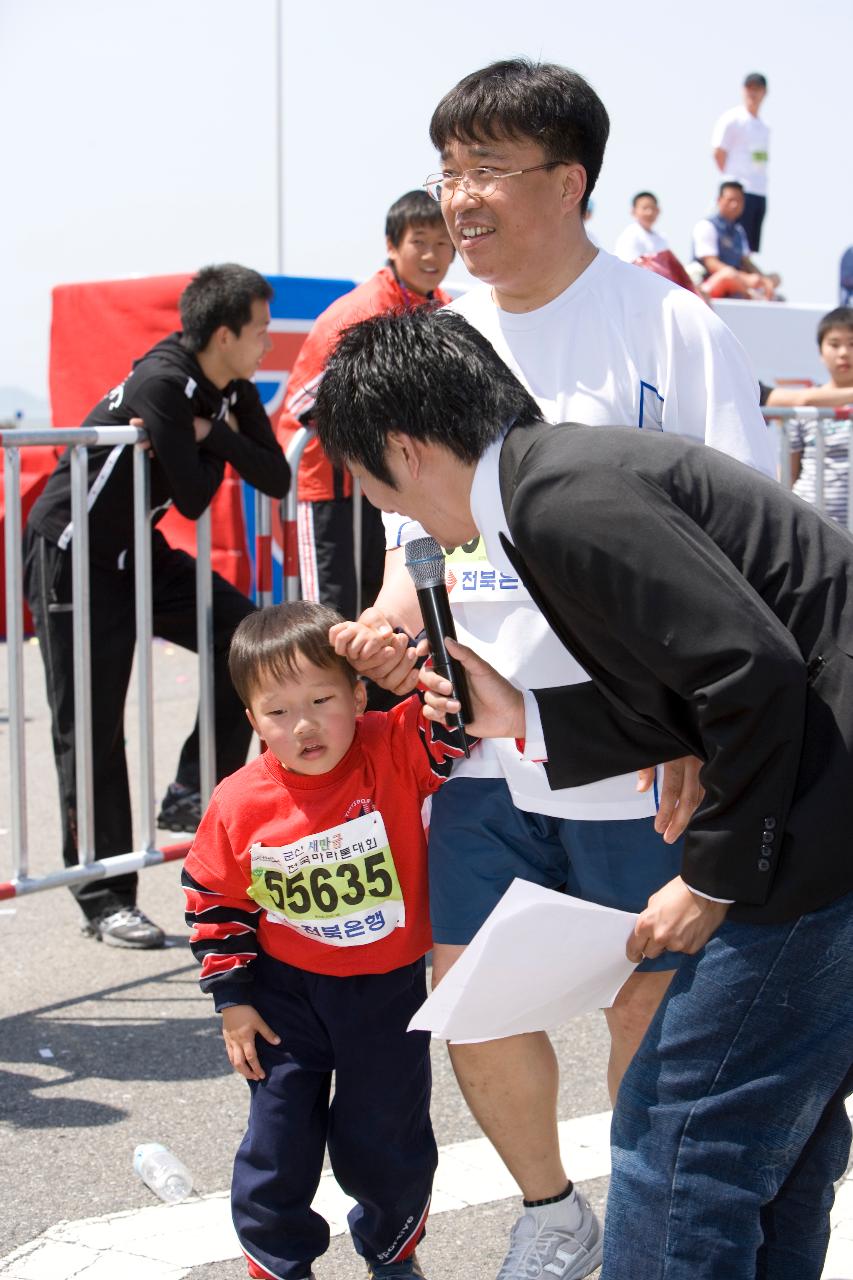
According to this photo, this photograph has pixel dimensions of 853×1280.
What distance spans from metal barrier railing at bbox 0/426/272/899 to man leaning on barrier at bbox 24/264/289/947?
7 cm

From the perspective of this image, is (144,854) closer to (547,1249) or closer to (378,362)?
(547,1249)

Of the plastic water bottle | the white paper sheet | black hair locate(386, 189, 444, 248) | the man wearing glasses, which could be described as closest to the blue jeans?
the white paper sheet

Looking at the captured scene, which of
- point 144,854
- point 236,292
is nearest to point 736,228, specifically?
point 236,292

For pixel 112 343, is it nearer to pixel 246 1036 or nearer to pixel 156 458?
pixel 156 458

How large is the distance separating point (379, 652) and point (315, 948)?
1.79 feet

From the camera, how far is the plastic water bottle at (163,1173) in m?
3.30

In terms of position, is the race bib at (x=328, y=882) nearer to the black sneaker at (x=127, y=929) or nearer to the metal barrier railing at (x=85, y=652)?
the metal barrier railing at (x=85, y=652)

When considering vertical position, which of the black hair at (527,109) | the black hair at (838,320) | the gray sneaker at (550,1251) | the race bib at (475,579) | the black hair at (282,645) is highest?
the black hair at (838,320)

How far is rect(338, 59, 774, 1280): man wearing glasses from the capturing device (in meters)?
2.62

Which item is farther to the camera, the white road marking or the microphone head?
the white road marking

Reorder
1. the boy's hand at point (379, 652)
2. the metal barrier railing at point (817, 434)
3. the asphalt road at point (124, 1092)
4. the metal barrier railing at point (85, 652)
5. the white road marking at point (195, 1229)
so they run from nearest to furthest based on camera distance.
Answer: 1. the boy's hand at point (379, 652)
2. the white road marking at point (195, 1229)
3. the asphalt road at point (124, 1092)
4. the metal barrier railing at point (85, 652)
5. the metal barrier railing at point (817, 434)

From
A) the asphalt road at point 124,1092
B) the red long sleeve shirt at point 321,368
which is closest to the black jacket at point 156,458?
→ the red long sleeve shirt at point 321,368

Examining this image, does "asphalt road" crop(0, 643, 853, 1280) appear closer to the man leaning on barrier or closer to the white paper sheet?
the man leaning on barrier

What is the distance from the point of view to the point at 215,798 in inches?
112
